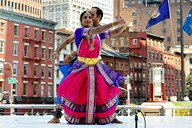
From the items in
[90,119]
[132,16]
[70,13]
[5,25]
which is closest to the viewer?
[90,119]

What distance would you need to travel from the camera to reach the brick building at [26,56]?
62562 millimetres

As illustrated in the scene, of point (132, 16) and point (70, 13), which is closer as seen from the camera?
point (132, 16)

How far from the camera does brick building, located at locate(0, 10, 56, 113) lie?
62.6m

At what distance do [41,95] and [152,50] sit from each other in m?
35.1

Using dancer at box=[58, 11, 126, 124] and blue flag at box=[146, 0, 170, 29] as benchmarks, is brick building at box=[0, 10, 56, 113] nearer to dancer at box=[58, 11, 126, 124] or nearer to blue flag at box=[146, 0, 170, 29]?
blue flag at box=[146, 0, 170, 29]

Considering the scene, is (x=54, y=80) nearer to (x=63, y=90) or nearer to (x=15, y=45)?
(x=15, y=45)

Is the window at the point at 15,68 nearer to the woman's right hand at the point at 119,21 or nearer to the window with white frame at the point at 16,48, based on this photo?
the window with white frame at the point at 16,48

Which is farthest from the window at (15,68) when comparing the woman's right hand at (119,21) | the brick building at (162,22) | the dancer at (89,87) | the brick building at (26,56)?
the brick building at (162,22)

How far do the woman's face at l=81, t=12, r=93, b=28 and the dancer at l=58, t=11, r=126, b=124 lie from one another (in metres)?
0.04

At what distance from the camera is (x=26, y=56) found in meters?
66.1

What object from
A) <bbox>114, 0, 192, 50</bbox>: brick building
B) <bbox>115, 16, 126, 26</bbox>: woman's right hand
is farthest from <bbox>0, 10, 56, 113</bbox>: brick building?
<bbox>114, 0, 192, 50</bbox>: brick building

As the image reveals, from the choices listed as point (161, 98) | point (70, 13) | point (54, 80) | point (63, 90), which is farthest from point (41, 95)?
point (70, 13)

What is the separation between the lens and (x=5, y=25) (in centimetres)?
6325

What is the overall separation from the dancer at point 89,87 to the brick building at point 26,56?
171ft
